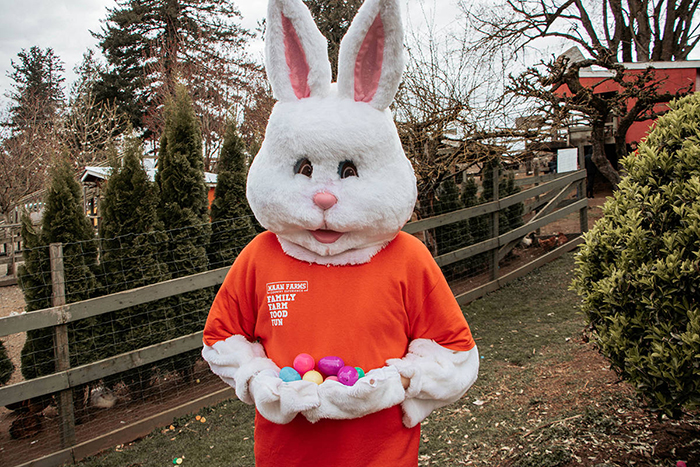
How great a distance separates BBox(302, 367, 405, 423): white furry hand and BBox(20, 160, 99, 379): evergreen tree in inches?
117

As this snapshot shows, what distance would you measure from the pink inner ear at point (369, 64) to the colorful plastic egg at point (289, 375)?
37.4 inches

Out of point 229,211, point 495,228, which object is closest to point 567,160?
point 495,228

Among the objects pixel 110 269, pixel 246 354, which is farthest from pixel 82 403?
pixel 246 354

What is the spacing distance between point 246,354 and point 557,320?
477 cm

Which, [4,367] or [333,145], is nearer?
[333,145]

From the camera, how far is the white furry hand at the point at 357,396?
1368 mm

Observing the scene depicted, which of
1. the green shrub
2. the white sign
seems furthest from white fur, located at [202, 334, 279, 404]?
the white sign

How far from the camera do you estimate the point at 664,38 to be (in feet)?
56.0

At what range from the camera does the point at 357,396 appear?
1368mm

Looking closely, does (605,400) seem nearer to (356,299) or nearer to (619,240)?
(619,240)

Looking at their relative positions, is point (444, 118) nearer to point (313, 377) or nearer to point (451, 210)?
point (451, 210)

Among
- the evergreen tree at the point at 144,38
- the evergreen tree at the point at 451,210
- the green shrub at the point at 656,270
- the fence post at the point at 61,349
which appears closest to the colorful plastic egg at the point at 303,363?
the green shrub at the point at 656,270

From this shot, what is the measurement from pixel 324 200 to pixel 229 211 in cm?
359

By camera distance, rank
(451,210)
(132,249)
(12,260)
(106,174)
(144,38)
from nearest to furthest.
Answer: (132,249) < (106,174) < (451,210) < (12,260) < (144,38)
